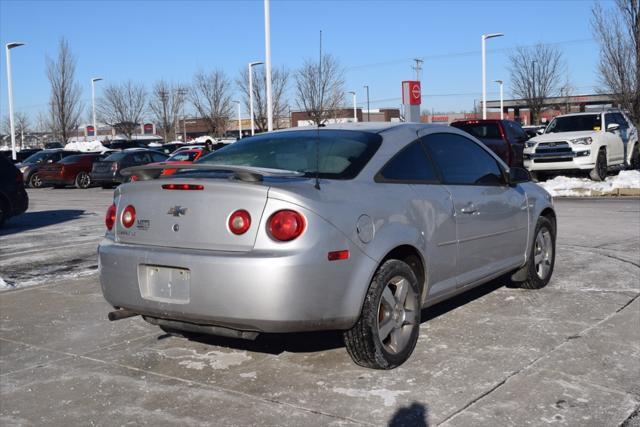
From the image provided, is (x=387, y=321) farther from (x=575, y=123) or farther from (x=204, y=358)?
(x=575, y=123)

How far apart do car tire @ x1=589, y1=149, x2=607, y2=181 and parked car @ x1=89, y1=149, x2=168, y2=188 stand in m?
14.9

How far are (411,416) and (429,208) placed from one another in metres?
1.59

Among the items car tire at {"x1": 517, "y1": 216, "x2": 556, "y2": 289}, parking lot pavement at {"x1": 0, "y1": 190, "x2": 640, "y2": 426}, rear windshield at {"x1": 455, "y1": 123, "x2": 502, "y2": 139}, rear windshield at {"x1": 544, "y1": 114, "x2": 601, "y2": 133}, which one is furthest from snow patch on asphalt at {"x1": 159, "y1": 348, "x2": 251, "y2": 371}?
rear windshield at {"x1": 544, "y1": 114, "x2": 601, "y2": 133}

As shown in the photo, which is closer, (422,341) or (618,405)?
(618,405)

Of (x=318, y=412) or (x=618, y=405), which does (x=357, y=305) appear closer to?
(x=318, y=412)

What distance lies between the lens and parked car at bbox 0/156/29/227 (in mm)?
13625

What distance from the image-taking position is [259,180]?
→ 421cm

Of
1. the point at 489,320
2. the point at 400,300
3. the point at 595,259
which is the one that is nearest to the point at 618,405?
the point at 400,300

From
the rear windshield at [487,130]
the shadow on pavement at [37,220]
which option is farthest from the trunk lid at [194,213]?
the rear windshield at [487,130]

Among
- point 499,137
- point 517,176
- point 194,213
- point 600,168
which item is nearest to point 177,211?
point 194,213

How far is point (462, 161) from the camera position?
5762 mm

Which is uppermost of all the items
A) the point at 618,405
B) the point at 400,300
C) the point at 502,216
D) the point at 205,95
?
the point at 205,95

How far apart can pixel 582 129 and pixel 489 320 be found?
570 inches

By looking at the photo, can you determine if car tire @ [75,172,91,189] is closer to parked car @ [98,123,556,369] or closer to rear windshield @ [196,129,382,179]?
rear windshield @ [196,129,382,179]
